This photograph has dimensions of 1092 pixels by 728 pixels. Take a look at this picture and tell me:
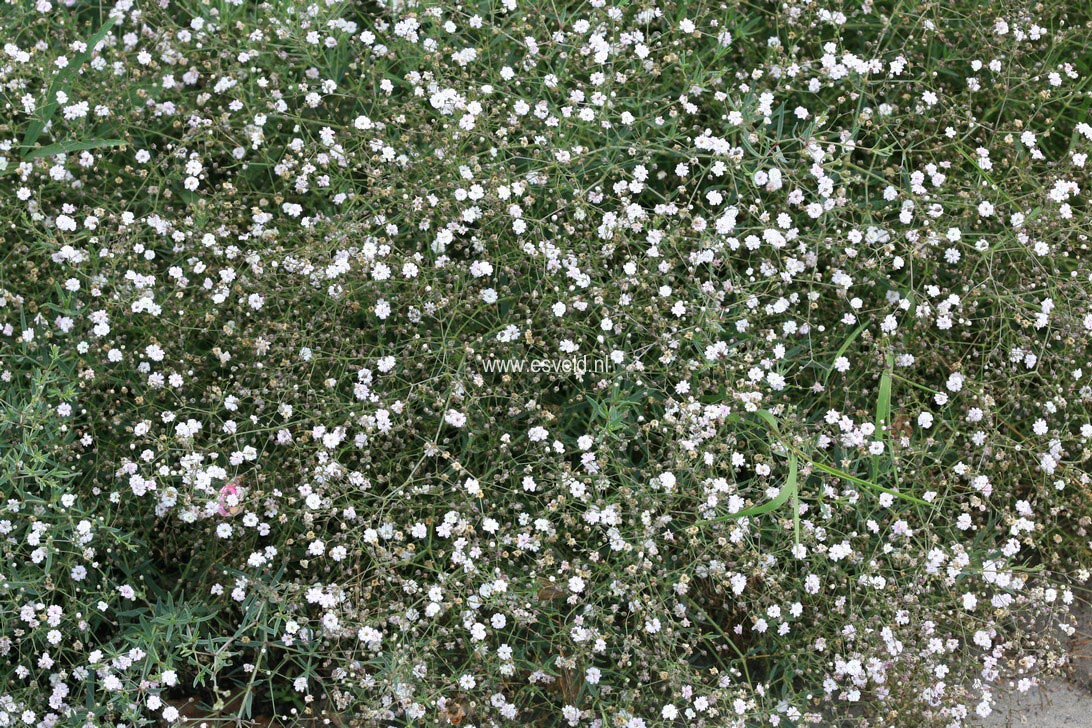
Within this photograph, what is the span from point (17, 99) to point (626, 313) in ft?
9.16

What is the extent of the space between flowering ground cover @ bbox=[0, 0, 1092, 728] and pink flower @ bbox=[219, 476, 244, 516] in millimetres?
34

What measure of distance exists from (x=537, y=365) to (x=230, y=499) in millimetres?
1281

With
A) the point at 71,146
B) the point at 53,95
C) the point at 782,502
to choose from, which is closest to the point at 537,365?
the point at 782,502

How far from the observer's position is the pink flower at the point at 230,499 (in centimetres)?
365

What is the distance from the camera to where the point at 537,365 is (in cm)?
414

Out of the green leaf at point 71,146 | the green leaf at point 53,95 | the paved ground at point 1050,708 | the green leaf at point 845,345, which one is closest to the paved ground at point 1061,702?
the paved ground at point 1050,708

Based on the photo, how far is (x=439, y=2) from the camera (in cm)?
457

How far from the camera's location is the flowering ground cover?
12.4 feet

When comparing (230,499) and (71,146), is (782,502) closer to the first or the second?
(230,499)

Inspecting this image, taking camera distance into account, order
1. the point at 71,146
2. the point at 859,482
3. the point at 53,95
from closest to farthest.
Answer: the point at 859,482
the point at 71,146
the point at 53,95

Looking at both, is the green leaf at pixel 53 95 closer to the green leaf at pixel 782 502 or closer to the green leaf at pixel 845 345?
the green leaf at pixel 782 502

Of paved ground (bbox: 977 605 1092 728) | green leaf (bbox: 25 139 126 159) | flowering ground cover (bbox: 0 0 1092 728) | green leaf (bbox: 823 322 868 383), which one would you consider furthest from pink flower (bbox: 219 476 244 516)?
paved ground (bbox: 977 605 1092 728)

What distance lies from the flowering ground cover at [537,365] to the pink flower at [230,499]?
3cm

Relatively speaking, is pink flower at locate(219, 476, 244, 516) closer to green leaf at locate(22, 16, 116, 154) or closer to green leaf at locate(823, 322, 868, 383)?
green leaf at locate(22, 16, 116, 154)
